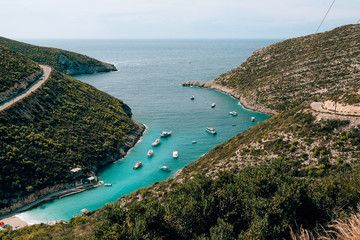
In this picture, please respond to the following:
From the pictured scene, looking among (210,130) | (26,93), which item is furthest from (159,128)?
(26,93)

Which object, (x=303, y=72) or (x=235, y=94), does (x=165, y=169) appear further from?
(x=303, y=72)

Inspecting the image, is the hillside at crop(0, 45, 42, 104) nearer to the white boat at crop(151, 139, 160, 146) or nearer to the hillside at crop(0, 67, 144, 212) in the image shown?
the hillside at crop(0, 67, 144, 212)

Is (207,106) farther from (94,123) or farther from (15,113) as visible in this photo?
(15,113)

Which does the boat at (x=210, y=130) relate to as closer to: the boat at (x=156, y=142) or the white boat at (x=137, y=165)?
the boat at (x=156, y=142)

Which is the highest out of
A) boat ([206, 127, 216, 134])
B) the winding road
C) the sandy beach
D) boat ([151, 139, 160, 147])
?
the winding road

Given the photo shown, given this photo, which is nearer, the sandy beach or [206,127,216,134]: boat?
the sandy beach

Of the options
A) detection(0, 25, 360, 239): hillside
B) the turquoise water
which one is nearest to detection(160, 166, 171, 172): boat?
the turquoise water
